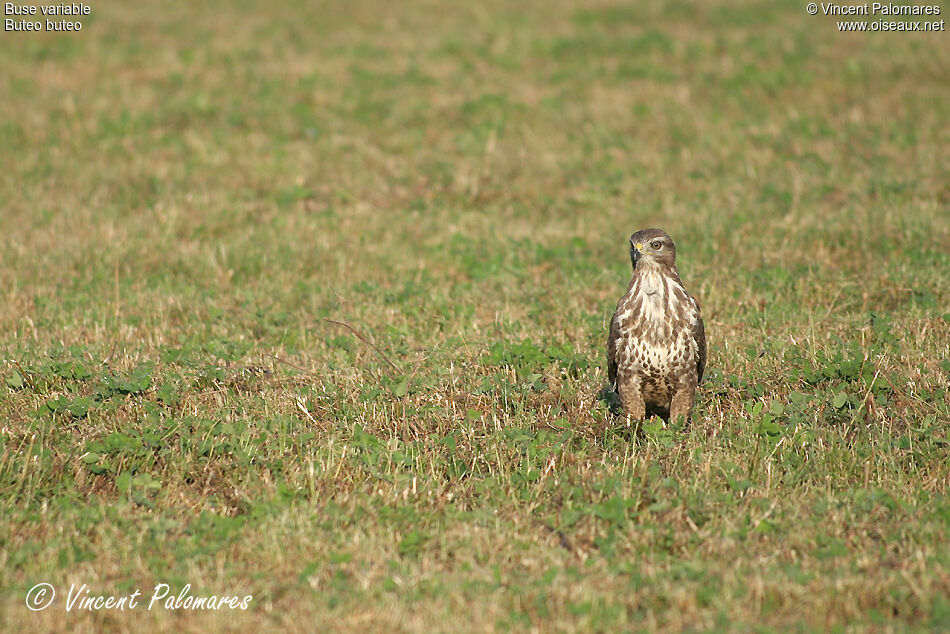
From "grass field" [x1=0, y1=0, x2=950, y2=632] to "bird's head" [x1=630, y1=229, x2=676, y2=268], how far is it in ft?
3.44

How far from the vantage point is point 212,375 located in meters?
7.27

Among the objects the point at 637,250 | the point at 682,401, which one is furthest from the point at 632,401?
the point at 637,250

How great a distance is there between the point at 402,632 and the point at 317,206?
319 inches

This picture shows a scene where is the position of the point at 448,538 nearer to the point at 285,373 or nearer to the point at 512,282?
the point at 285,373

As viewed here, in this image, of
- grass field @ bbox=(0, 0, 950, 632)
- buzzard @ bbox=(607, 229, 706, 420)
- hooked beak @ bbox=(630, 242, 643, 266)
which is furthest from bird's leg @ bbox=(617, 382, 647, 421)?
hooked beak @ bbox=(630, 242, 643, 266)

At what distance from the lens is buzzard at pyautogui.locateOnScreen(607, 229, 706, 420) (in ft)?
20.6

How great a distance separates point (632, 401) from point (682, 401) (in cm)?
32

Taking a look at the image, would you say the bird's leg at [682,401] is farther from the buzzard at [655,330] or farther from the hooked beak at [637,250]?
the hooked beak at [637,250]

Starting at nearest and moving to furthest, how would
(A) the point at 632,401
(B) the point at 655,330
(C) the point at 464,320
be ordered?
(B) the point at 655,330, (A) the point at 632,401, (C) the point at 464,320

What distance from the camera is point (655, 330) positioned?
628 centimetres

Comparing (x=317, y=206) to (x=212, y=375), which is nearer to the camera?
(x=212, y=375)

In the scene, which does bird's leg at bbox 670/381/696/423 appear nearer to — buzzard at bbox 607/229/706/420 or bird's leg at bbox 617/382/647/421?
buzzard at bbox 607/229/706/420

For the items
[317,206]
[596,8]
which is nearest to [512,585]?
[317,206]

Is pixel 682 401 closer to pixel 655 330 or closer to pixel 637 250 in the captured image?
pixel 655 330
